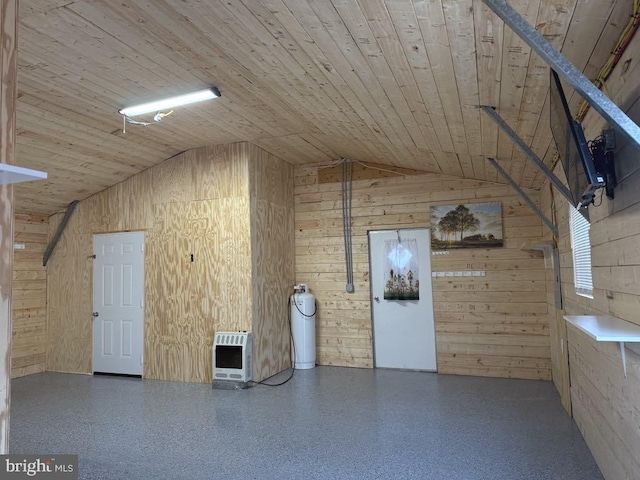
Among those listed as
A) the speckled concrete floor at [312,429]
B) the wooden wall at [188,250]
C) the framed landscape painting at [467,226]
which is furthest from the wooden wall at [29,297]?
the framed landscape painting at [467,226]

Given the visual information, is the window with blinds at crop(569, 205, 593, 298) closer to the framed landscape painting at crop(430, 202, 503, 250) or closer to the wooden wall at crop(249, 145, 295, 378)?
the framed landscape painting at crop(430, 202, 503, 250)

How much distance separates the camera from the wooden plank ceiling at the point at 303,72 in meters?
2.20

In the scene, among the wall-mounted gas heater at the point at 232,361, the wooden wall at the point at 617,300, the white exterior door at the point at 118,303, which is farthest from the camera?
the white exterior door at the point at 118,303

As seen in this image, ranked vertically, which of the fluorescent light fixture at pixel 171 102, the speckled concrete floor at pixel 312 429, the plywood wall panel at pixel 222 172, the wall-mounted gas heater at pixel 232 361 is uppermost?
the fluorescent light fixture at pixel 171 102

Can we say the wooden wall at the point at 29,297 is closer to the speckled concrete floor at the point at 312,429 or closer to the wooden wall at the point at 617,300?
the speckled concrete floor at the point at 312,429

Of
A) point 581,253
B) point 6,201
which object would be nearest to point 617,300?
point 581,253

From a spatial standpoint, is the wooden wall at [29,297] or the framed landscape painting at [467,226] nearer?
the framed landscape painting at [467,226]

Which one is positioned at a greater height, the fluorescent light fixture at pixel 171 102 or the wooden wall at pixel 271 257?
the fluorescent light fixture at pixel 171 102

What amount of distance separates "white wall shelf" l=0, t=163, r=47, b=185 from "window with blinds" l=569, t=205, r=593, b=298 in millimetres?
3090

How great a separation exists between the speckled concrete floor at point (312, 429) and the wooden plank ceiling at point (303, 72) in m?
2.38

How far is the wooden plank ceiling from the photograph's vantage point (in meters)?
2.20

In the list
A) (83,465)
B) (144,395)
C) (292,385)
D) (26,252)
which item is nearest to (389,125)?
(292,385)

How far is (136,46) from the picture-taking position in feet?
10.5

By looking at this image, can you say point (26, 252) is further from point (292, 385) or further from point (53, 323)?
point (292, 385)
